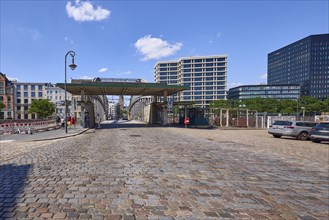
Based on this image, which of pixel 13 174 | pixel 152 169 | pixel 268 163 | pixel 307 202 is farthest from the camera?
pixel 268 163

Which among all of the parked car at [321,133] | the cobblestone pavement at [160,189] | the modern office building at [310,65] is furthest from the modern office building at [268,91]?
the cobblestone pavement at [160,189]

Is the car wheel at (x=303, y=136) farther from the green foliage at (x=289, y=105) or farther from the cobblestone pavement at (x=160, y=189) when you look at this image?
the green foliage at (x=289, y=105)

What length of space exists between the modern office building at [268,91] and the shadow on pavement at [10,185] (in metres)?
157

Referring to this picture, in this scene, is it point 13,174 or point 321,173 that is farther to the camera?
point 321,173

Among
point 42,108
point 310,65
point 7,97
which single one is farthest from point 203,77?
point 7,97

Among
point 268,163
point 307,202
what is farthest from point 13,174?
point 268,163

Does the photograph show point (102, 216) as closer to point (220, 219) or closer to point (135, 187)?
point (135, 187)

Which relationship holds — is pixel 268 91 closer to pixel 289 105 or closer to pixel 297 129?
pixel 289 105

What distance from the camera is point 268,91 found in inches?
6048

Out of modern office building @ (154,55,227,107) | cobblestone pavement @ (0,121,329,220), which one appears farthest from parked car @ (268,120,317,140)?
modern office building @ (154,55,227,107)

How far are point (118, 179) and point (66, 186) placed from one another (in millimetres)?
1273

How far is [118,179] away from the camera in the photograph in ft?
19.8

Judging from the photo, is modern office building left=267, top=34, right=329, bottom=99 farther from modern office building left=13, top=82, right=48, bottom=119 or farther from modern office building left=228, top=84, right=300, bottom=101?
modern office building left=13, top=82, right=48, bottom=119

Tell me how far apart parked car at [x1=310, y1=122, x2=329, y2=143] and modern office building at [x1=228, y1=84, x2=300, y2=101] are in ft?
469
